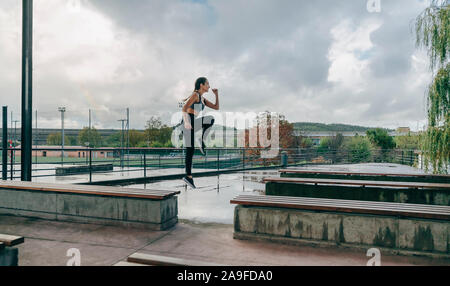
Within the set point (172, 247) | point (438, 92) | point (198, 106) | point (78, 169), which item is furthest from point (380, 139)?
point (172, 247)

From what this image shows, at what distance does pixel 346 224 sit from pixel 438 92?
19.3 ft

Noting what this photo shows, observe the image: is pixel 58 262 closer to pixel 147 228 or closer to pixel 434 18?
pixel 147 228

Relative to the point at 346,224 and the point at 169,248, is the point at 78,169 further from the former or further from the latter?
the point at 346,224

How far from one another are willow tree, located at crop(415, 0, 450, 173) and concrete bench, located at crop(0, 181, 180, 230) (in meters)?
6.50

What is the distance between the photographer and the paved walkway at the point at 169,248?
2748mm

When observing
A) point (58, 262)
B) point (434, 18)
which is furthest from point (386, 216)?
point (434, 18)

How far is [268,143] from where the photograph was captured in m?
36.7

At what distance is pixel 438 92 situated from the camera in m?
7.03

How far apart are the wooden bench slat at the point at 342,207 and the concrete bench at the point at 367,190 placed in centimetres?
206

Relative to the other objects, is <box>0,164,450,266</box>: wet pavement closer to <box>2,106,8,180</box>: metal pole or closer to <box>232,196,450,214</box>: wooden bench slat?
<box>232,196,450,214</box>: wooden bench slat

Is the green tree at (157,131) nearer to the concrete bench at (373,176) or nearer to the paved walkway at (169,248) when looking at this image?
the concrete bench at (373,176)

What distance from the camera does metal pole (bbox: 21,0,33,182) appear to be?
5.03 meters

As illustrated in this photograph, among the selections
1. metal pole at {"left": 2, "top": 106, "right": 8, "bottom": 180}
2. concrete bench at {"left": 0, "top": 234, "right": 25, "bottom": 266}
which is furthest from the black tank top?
metal pole at {"left": 2, "top": 106, "right": 8, "bottom": 180}
